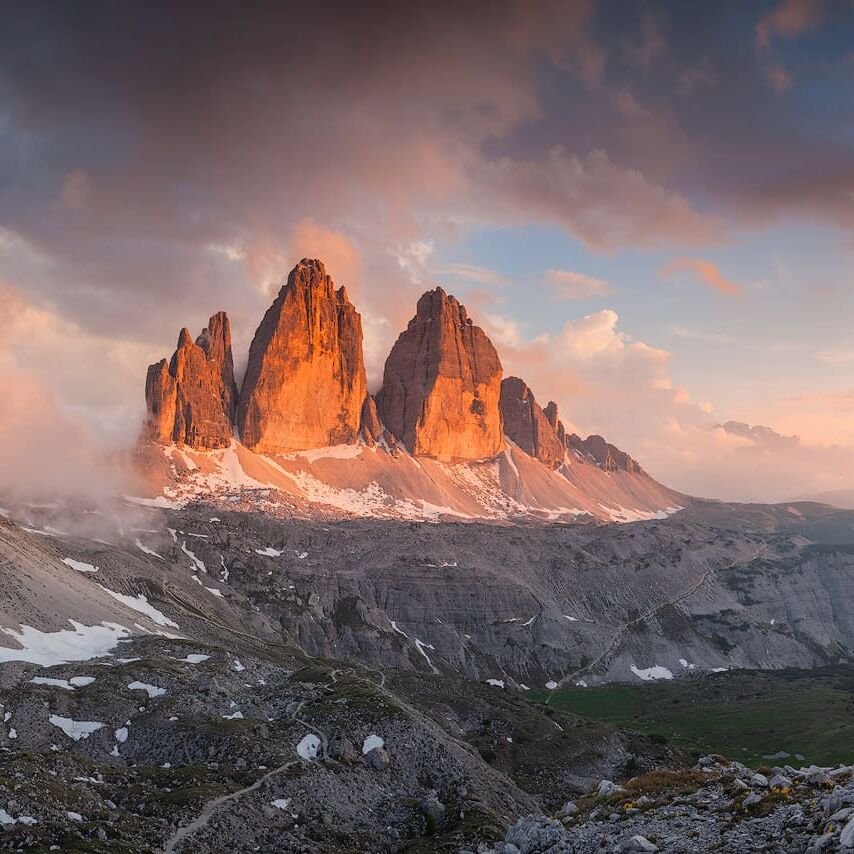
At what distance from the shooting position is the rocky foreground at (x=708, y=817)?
27.5 meters

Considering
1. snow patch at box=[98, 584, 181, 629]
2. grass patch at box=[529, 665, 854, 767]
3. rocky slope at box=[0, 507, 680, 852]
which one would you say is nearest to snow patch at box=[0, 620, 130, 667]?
rocky slope at box=[0, 507, 680, 852]

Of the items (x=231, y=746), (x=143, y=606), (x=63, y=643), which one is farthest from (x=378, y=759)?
(x=143, y=606)

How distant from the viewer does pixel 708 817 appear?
33.1 meters

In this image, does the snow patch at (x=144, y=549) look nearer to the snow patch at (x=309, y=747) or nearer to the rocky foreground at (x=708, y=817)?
the snow patch at (x=309, y=747)

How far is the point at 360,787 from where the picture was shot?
65.1 m

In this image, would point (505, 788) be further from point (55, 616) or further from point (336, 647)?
point (336, 647)

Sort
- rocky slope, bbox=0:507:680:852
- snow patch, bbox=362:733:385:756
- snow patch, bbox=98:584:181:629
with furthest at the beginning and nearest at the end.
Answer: snow patch, bbox=98:584:181:629
snow patch, bbox=362:733:385:756
rocky slope, bbox=0:507:680:852

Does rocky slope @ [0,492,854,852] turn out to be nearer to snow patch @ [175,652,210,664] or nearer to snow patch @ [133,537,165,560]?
snow patch @ [175,652,210,664]

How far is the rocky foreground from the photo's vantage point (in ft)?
90.3

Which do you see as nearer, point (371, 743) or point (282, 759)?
point (282, 759)

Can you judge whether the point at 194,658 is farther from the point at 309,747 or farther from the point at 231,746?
the point at 309,747

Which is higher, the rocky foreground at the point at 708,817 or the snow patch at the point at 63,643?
the rocky foreground at the point at 708,817

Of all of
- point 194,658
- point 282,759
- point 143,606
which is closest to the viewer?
point 282,759

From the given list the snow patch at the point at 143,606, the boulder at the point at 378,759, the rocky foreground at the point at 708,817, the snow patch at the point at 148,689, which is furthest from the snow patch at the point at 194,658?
the rocky foreground at the point at 708,817
